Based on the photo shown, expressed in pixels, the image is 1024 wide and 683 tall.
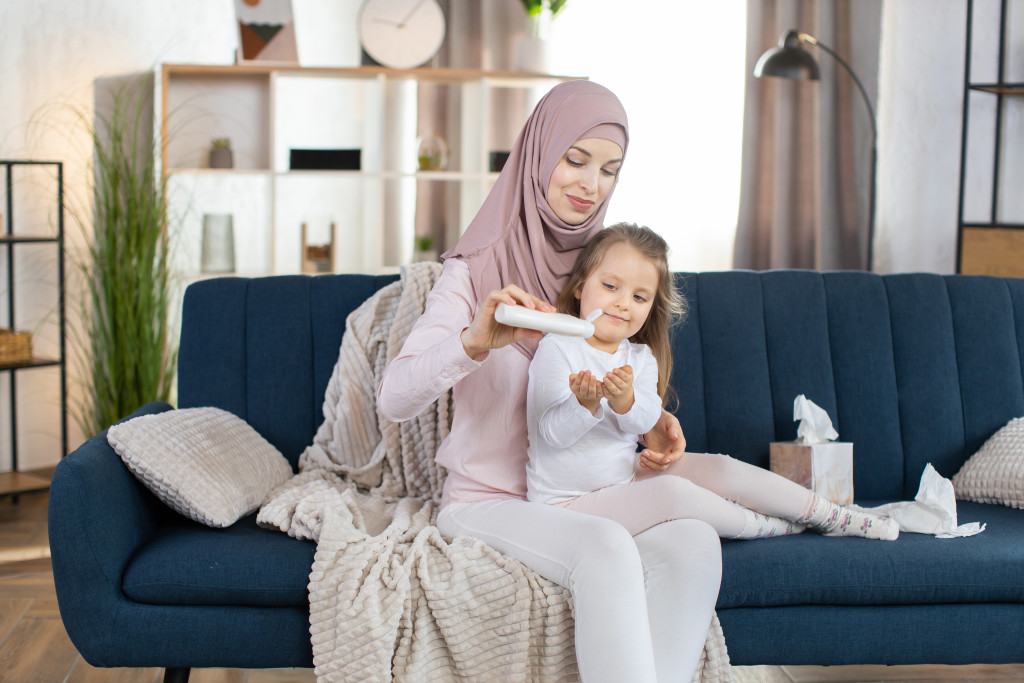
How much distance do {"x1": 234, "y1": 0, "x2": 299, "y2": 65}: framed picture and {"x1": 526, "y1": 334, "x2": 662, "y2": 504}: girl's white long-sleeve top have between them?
2.47 meters

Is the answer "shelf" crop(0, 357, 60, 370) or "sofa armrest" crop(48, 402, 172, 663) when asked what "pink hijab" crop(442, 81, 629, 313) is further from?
"shelf" crop(0, 357, 60, 370)

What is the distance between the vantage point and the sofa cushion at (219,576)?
5.11 feet

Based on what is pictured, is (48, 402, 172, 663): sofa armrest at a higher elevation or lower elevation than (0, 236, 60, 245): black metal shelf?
lower

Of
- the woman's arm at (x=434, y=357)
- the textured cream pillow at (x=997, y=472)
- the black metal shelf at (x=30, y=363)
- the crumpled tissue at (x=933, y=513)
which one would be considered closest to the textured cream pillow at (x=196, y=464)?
the woman's arm at (x=434, y=357)

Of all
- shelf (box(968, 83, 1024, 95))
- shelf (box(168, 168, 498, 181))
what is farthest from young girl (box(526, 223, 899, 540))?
shelf (box(168, 168, 498, 181))

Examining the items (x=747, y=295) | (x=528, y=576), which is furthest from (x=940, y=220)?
(x=528, y=576)

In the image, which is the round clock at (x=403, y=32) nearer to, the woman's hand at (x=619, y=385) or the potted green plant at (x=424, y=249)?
the potted green plant at (x=424, y=249)

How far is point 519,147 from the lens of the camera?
1.81m

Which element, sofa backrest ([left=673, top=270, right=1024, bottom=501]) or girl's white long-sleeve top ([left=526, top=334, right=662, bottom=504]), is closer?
girl's white long-sleeve top ([left=526, top=334, right=662, bottom=504])

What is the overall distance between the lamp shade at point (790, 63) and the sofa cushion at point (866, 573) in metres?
2.07

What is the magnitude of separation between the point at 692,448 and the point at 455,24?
8.40ft

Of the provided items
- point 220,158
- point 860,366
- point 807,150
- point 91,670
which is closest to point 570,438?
point 860,366

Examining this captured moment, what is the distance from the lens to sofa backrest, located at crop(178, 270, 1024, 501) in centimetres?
206

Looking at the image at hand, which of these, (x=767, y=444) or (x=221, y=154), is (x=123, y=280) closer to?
(x=221, y=154)
